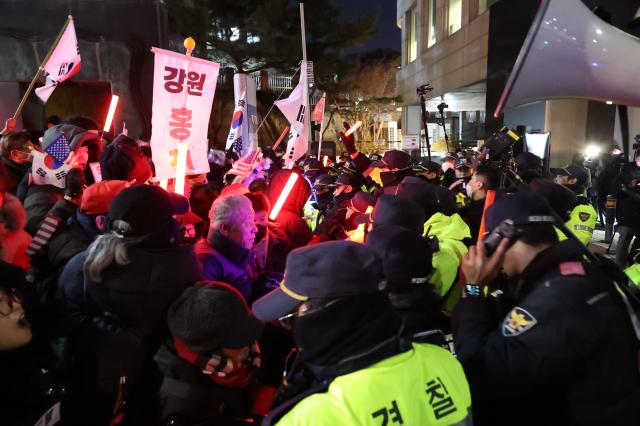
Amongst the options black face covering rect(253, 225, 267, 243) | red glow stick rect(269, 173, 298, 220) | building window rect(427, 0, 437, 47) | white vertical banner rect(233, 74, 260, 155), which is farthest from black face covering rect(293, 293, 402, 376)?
building window rect(427, 0, 437, 47)

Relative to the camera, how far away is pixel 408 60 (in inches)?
1347

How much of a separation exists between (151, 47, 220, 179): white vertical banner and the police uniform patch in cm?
316

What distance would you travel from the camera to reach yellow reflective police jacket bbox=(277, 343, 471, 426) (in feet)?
4.30

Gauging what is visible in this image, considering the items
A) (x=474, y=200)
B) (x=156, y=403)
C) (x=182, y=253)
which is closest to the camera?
(x=156, y=403)

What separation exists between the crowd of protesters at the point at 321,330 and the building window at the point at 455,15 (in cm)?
2368

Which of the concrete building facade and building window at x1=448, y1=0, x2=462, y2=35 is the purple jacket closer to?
the concrete building facade

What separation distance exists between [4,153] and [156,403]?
4317mm

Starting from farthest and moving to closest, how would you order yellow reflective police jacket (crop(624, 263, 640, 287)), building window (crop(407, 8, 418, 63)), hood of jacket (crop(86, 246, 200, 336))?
building window (crop(407, 8, 418, 63)), yellow reflective police jacket (crop(624, 263, 640, 287)), hood of jacket (crop(86, 246, 200, 336))

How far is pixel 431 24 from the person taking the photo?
2853 centimetres

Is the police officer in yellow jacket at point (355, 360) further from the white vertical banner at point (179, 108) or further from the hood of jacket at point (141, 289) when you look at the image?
the white vertical banner at point (179, 108)

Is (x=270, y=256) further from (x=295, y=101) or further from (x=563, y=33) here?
(x=295, y=101)

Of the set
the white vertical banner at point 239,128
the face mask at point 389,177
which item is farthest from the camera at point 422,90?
the face mask at point 389,177

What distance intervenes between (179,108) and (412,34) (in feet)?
107

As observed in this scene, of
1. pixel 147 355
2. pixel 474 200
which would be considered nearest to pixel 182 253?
pixel 147 355
